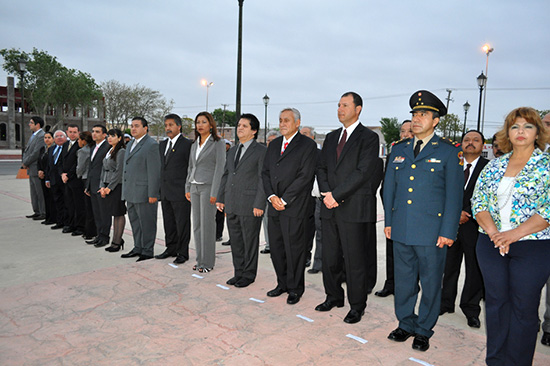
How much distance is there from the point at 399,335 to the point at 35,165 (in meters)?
8.73

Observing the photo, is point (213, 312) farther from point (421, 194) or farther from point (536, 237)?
point (536, 237)

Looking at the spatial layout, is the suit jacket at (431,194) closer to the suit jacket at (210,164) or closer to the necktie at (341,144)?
the necktie at (341,144)

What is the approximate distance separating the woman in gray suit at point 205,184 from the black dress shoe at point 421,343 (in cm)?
296

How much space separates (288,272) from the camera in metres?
4.52

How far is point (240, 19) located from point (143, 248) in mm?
7072

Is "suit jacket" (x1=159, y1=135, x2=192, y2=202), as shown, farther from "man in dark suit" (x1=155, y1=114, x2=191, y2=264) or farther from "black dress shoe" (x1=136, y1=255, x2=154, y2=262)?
"black dress shoe" (x1=136, y1=255, x2=154, y2=262)

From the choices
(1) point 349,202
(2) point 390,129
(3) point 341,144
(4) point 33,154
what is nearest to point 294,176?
(3) point 341,144

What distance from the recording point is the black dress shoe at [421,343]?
329cm

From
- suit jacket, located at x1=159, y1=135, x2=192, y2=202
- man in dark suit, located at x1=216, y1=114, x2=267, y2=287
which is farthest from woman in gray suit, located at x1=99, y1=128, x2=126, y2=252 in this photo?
man in dark suit, located at x1=216, y1=114, x2=267, y2=287

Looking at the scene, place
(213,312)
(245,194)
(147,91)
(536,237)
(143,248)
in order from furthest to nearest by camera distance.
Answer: (147,91), (143,248), (245,194), (213,312), (536,237)

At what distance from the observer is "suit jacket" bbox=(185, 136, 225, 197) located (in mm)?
5488

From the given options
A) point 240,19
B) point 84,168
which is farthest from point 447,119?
point 84,168

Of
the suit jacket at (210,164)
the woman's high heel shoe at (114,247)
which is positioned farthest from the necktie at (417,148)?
the woman's high heel shoe at (114,247)

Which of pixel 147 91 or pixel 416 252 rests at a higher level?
pixel 147 91
